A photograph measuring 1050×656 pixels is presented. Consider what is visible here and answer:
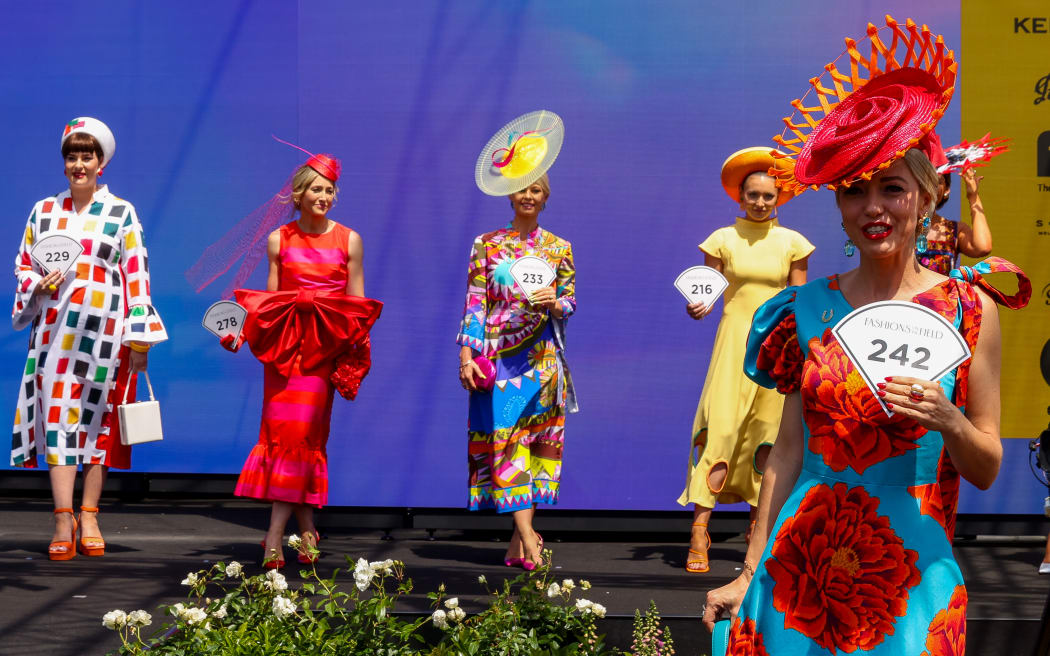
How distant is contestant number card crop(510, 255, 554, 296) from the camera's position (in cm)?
550

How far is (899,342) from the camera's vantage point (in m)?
1.97

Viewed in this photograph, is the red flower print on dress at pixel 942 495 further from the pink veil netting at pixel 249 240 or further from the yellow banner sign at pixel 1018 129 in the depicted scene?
the yellow banner sign at pixel 1018 129

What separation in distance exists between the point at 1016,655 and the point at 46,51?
5.88m

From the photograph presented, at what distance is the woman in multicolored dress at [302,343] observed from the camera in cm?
545

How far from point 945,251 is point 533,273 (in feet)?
6.06

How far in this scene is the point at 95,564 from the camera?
5461 mm

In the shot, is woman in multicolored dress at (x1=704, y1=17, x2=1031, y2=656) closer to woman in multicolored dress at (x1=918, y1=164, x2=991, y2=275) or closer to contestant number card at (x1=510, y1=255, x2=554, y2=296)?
contestant number card at (x1=510, y1=255, x2=554, y2=296)

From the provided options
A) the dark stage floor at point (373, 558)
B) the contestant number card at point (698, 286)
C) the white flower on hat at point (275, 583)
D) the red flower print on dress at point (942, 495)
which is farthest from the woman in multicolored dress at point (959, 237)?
the red flower print on dress at point (942, 495)

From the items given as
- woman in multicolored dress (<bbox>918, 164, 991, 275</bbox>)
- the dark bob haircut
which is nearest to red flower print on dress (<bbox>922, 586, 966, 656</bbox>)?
woman in multicolored dress (<bbox>918, 164, 991, 275</bbox>)

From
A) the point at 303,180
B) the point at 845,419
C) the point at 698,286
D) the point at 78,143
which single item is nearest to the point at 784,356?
the point at 845,419

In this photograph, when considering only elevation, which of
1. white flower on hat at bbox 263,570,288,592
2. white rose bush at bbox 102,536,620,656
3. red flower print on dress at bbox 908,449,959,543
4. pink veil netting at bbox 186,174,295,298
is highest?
pink veil netting at bbox 186,174,295,298

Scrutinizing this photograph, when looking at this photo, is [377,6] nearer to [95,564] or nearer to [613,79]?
[613,79]

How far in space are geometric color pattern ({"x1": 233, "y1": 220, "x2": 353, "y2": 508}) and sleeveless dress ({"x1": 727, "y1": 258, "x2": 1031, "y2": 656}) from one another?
3554mm

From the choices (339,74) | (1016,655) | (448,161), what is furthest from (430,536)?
(1016,655)
